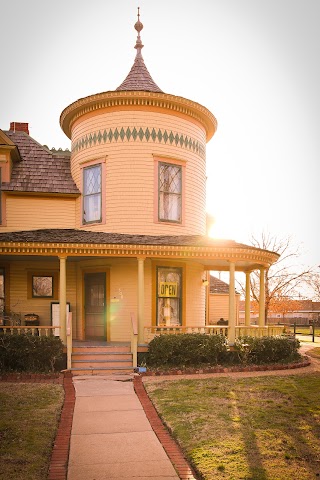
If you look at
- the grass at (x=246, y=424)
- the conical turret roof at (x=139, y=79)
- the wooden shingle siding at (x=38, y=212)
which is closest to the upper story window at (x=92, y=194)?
the wooden shingle siding at (x=38, y=212)

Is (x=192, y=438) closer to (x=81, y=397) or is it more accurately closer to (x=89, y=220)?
(x=81, y=397)

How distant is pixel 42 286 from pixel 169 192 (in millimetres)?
5674

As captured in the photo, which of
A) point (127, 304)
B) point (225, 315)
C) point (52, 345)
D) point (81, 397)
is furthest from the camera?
point (225, 315)

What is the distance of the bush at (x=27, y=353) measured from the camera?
44.6 ft

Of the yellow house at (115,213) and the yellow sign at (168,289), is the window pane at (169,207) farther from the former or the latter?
the yellow sign at (168,289)

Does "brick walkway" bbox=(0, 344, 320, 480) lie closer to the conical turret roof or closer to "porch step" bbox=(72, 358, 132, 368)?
"porch step" bbox=(72, 358, 132, 368)

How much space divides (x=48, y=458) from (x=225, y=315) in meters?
26.4

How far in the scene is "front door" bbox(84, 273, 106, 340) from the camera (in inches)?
683

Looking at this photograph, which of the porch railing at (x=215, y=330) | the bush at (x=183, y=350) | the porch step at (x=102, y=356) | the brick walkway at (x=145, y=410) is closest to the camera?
the brick walkway at (x=145, y=410)

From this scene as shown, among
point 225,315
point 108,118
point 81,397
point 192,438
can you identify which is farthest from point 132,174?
point 225,315

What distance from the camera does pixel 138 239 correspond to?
1587cm

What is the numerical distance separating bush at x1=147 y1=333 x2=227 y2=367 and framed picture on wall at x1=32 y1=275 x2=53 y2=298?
515 cm

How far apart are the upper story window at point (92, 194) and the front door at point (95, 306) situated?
6.80 feet

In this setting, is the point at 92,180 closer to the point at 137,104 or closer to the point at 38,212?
the point at 38,212
